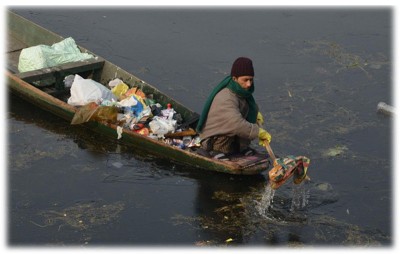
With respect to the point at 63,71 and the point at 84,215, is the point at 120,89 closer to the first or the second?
the point at 63,71

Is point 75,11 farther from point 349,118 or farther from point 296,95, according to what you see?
point 349,118

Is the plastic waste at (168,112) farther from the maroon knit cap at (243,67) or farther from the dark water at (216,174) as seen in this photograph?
the maroon knit cap at (243,67)

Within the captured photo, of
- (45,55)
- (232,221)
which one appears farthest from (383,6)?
(232,221)

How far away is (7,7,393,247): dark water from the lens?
345 inches

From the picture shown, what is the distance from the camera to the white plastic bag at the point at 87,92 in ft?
35.2

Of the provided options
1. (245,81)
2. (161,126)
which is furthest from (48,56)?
(245,81)

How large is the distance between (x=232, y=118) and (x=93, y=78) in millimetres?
3224

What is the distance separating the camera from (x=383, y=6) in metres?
15.6

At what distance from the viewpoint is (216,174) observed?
385 inches

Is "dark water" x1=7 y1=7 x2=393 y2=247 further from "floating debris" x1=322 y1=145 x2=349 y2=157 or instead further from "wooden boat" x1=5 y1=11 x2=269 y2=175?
"wooden boat" x1=5 y1=11 x2=269 y2=175

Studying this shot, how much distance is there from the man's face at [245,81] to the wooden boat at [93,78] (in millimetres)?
933

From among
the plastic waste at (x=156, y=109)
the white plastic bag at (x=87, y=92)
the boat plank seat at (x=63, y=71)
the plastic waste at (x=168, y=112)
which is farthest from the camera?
the boat plank seat at (x=63, y=71)

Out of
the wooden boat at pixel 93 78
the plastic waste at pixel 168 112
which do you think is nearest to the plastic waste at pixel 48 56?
the wooden boat at pixel 93 78

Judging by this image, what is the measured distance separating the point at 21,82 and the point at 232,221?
380cm
